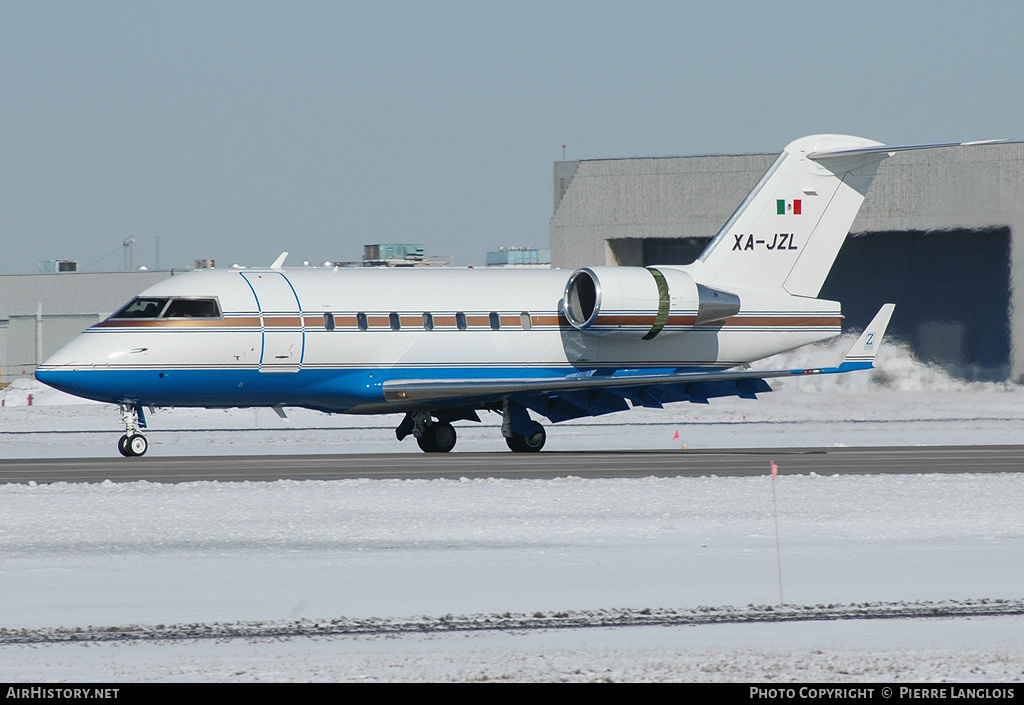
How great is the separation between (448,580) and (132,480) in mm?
10136

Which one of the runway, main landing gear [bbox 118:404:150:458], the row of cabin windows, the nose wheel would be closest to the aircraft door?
the row of cabin windows

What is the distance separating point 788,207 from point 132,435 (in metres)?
15.1

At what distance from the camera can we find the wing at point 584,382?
26484 mm

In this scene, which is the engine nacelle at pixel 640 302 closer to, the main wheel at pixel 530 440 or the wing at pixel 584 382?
the wing at pixel 584 382

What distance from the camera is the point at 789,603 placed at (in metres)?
10.5

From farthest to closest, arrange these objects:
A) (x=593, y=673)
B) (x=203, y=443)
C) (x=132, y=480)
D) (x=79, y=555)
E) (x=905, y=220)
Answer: (x=905, y=220)
(x=203, y=443)
(x=132, y=480)
(x=79, y=555)
(x=593, y=673)

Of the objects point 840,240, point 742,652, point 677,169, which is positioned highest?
point 677,169

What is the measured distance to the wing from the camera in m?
26.5

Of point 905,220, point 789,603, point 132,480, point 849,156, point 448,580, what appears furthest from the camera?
point 905,220

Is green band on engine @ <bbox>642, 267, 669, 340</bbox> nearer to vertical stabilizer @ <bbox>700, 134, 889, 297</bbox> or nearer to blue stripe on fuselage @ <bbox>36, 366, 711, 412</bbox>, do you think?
vertical stabilizer @ <bbox>700, 134, 889, 297</bbox>

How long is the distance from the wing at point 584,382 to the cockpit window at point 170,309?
151 inches

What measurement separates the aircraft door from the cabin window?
2.94 feet

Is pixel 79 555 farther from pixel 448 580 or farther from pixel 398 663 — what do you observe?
pixel 398 663
